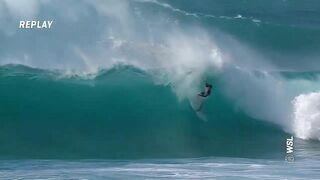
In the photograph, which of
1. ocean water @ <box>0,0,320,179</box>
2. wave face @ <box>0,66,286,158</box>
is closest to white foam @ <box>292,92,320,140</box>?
ocean water @ <box>0,0,320,179</box>

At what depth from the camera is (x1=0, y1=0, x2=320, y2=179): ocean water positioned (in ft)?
18.7

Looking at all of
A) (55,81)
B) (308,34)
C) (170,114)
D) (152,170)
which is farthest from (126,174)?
(308,34)

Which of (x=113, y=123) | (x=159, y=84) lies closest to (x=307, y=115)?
(x=159, y=84)

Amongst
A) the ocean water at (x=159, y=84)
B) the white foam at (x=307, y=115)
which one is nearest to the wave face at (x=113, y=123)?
the ocean water at (x=159, y=84)

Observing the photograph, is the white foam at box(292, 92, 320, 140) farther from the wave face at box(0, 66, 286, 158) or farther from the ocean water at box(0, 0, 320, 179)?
the wave face at box(0, 66, 286, 158)

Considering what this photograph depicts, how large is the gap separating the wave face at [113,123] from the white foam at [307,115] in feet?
0.52

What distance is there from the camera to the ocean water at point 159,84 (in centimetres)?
570

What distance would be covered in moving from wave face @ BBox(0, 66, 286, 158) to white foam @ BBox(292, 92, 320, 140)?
16 cm

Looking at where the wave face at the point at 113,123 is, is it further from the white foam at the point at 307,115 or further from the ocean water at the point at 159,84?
the white foam at the point at 307,115

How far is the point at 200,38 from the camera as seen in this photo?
571cm

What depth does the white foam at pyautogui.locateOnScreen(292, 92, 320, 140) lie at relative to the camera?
5.66 m

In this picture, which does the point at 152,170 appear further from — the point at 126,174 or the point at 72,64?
the point at 72,64

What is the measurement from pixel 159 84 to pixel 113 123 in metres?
0.49

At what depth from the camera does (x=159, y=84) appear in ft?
18.9
